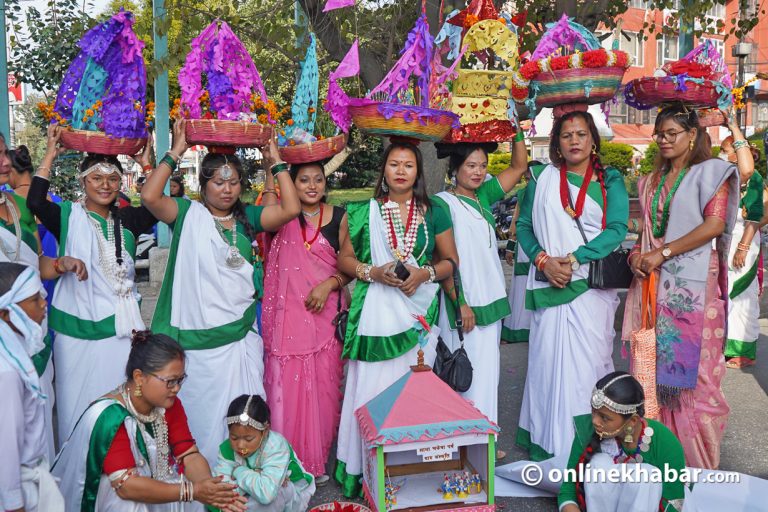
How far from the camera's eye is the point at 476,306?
14.0ft

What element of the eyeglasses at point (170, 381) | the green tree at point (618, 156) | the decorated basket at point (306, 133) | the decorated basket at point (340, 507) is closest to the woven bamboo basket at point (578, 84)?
the decorated basket at point (306, 133)

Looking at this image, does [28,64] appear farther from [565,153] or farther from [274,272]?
[565,153]

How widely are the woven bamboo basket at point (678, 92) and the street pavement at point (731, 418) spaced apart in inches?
81.3

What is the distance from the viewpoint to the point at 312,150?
13.2 feet

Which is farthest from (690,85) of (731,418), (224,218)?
(224,218)

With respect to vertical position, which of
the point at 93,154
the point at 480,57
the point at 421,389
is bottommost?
the point at 421,389

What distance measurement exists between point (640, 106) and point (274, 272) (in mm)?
2384

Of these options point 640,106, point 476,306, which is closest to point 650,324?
point 476,306

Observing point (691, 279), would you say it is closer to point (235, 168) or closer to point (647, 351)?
point (647, 351)

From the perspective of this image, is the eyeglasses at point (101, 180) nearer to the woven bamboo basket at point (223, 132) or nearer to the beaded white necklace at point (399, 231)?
Result: the woven bamboo basket at point (223, 132)

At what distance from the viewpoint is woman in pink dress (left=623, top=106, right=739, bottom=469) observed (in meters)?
4.13

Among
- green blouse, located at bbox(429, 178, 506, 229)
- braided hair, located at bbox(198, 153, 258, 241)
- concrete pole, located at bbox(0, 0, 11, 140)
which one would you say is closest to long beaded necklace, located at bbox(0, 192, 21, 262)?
braided hair, located at bbox(198, 153, 258, 241)

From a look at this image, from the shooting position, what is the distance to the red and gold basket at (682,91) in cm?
413

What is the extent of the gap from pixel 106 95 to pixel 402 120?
1550 millimetres
